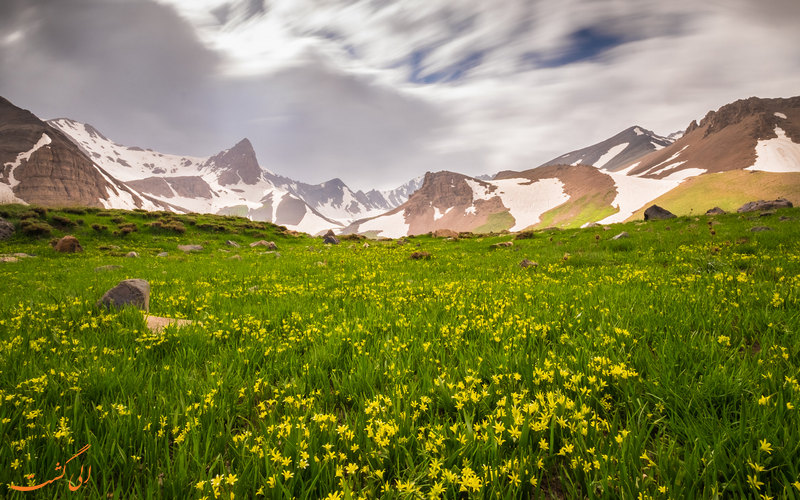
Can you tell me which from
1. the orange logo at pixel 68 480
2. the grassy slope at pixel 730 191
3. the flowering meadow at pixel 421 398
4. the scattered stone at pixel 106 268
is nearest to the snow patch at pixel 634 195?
the grassy slope at pixel 730 191

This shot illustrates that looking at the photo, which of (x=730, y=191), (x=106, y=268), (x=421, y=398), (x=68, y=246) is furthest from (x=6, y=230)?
(x=730, y=191)

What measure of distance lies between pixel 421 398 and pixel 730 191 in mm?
186637

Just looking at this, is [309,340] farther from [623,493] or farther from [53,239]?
[53,239]

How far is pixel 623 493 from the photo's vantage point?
1966 mm

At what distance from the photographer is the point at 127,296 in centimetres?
631

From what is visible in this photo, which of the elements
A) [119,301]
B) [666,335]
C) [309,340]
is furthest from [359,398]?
[119,301]

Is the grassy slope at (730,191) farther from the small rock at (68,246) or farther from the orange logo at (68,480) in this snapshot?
the small rock at (68,246)

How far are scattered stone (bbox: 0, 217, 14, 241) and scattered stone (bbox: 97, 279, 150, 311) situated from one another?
29.7 metres

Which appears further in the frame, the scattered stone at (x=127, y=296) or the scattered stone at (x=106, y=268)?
the scattered stone at (x=106, y=268)

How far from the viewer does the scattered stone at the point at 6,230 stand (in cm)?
2386

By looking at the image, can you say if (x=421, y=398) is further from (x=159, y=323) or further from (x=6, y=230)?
(x=6, y=230)

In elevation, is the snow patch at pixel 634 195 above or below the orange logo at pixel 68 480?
above

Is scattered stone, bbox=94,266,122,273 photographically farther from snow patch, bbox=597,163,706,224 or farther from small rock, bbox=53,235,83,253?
snow patch, bbox=597,163,706,224

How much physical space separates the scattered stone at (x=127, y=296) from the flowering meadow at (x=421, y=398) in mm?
256
